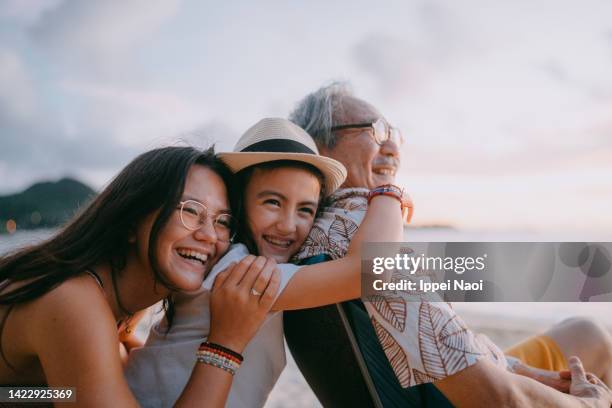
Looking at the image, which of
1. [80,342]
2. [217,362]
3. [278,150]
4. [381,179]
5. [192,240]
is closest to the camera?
[80,342]

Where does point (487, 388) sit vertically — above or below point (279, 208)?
below

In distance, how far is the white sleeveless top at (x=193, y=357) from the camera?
2.48 m

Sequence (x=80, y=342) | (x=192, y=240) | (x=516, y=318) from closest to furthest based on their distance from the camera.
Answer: (x=80, y=342) → (x=192, y=240) → (x=516, y=318)

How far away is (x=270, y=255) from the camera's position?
2.75 metres

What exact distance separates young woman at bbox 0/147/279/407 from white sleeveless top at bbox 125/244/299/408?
0.09m

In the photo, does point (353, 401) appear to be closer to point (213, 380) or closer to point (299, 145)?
point (213, 380)

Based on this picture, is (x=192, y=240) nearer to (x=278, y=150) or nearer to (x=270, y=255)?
(x=270, y=255)

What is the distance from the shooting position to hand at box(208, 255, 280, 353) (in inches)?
87.8

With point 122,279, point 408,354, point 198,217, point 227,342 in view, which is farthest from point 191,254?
point 408,354

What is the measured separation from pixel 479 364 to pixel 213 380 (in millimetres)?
1049

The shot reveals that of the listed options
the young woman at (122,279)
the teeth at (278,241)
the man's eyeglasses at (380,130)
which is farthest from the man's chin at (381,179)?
the young woman at (122,279)

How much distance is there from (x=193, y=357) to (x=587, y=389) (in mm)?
1848

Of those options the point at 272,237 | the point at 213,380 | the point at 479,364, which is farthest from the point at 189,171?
the point at 479,364

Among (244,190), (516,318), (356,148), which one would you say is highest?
(516,318)
